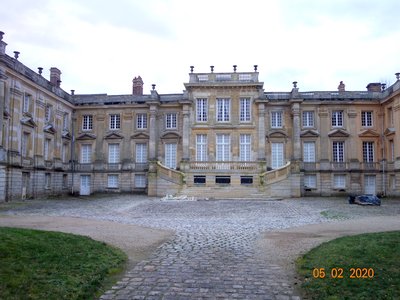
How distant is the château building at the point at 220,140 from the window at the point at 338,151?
0.09 m

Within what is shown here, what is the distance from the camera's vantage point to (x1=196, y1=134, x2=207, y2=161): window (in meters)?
33.6

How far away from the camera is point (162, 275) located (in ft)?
22.5

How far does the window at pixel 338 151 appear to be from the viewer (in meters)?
33.5

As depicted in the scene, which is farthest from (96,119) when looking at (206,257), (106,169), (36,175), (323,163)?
(206,257)

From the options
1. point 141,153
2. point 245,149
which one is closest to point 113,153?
point 141,153

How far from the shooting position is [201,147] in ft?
111

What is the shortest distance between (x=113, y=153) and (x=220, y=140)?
10.2 metres

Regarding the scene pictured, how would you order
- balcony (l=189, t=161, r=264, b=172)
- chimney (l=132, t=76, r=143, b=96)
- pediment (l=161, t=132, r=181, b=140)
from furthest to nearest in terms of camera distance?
1. chimney (l=132, t=76, r=143, b=96)
2. pediment (l=161, t=132, r=181, b=140)
3. balcony (l=189, t=161, r=264, b=172)

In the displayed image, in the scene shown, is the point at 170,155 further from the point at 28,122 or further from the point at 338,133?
the point at 338,133

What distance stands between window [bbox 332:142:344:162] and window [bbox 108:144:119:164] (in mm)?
19715

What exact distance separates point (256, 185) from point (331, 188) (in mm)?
7504

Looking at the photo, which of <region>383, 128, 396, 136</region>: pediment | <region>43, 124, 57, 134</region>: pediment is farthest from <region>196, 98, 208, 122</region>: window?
<region>383, 128, 396, 136</region>: pediment

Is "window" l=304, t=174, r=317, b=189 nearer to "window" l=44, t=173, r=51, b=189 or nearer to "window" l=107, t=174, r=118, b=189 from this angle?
"window" l=107, t=174, r=118, b=189

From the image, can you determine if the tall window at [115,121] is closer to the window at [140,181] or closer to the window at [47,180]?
the window at [140,181]
